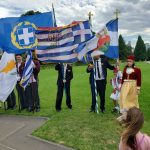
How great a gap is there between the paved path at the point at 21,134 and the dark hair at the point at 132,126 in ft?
14.5

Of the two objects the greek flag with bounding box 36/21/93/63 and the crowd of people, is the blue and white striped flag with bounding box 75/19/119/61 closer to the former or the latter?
the crowd of people

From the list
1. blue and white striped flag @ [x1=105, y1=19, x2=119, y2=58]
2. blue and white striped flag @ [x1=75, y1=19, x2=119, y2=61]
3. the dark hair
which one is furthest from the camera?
blue and white striped flag @ [x1=105, y1=19, x2=119, y2=58]

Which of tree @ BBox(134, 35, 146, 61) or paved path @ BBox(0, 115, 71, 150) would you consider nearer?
paved path @ BBox(0, 115, 71, 150)

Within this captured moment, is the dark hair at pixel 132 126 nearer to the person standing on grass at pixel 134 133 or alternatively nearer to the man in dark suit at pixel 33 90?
the person standing on grass at pixel 134 133

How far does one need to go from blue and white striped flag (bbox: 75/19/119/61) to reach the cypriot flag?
2.55m

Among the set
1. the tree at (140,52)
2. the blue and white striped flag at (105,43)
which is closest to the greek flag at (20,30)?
the blue and white striped flag at (105,43)

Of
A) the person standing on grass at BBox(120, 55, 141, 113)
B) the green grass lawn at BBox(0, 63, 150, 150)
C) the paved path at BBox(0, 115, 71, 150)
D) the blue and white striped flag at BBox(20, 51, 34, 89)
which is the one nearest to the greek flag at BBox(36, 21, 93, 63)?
the blue and white striped flag at BBox(20, 51, 34, 89)

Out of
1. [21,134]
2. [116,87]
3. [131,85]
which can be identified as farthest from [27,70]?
[131,85]

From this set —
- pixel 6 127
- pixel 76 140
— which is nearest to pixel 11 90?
pixel 6 127

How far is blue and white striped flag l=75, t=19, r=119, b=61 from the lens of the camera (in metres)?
11.3

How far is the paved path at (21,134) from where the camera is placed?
8.43m

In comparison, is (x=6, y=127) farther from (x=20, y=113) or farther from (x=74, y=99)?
(x=74, y=99)

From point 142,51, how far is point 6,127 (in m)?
112

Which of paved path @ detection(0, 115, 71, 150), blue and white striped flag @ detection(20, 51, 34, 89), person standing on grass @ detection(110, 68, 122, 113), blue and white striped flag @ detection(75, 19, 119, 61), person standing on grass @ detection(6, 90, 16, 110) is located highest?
blue and white striped flag @ detection(75, 19, 119, 61)
